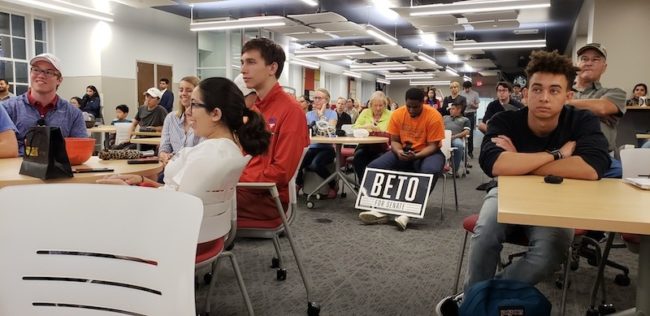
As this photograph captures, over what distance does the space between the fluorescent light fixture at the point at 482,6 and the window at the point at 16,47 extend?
739cm

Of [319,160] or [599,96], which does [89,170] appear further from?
[319,160]

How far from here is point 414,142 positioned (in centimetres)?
428

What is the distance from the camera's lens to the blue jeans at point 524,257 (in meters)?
1.73

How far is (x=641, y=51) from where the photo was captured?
6742mm

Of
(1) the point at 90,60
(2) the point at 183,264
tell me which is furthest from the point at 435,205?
(1) the point at 90,60

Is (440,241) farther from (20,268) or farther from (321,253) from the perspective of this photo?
(20,268)

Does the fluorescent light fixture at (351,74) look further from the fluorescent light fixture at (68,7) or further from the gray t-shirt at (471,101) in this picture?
the fluorescent light fixture at (68,7)

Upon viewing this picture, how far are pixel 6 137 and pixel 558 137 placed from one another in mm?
2426

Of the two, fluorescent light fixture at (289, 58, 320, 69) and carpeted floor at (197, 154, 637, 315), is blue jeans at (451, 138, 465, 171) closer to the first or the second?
carpeted floor at (197, 154, 637, 315)

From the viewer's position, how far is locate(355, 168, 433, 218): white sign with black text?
3.99 m

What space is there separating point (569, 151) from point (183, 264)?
1.59 metres

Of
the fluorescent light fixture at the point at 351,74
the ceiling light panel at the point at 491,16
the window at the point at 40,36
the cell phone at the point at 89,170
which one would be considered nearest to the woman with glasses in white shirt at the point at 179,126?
the cell phone at the point at 89,170

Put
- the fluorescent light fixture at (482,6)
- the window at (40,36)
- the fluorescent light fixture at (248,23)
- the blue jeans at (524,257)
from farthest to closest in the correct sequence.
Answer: the window at (40,36) < the fluorescent light fixture at (248,23) < the fluorescent light fixture at (482,6) < the blue jeans at (524,257)

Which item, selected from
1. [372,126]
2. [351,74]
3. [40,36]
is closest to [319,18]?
[372,126]
